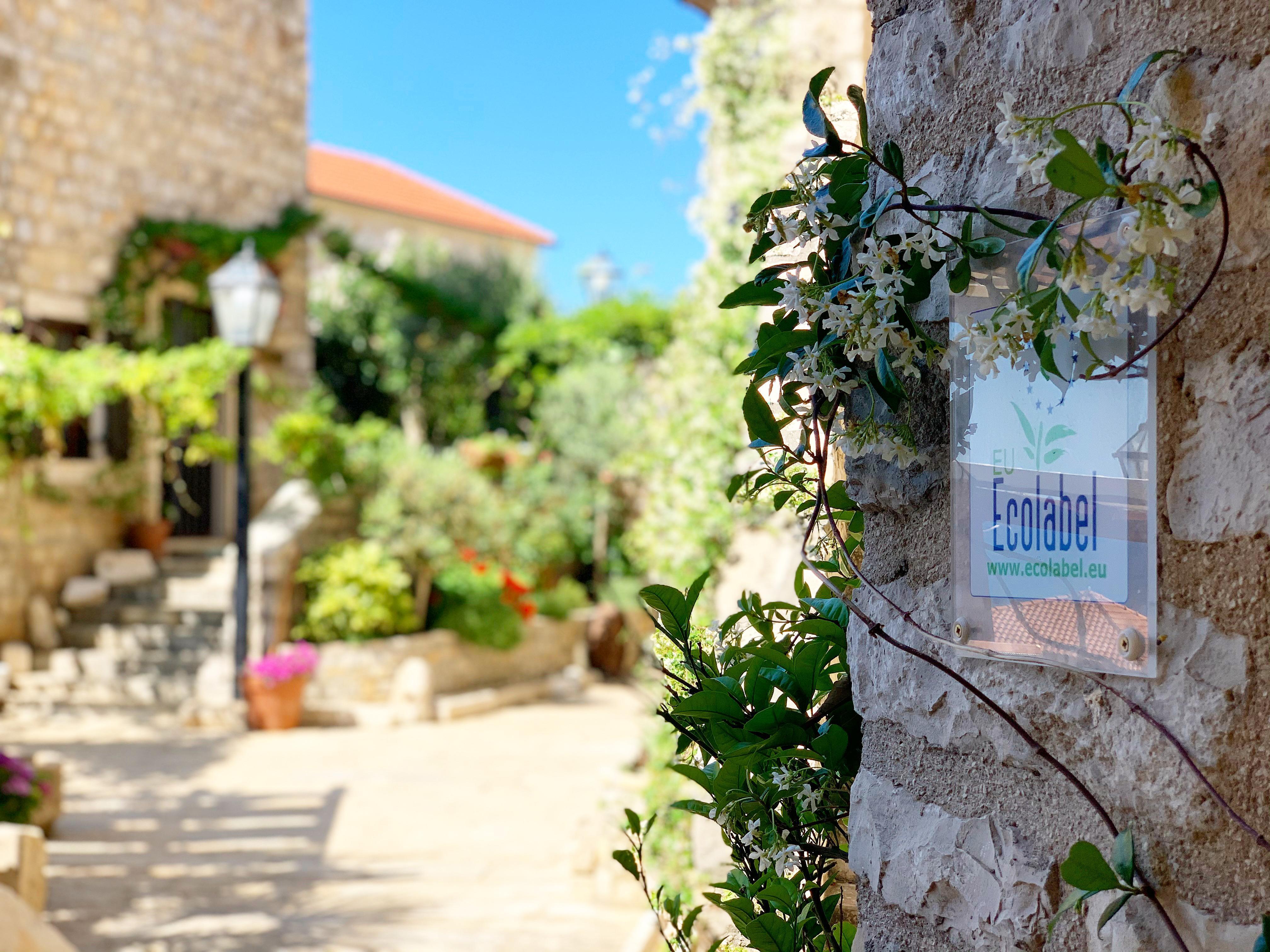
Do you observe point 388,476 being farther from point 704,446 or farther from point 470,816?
point 704,446

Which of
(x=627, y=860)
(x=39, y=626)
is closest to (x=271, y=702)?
(x=39, y=626)

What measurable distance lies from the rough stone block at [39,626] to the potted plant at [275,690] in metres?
2.19

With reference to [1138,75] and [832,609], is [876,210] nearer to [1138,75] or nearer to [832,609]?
[1138,75]

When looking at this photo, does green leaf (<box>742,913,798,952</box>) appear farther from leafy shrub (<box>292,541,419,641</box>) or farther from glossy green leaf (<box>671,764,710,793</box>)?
leafy shrub (<box>292,541,419,641</box>)

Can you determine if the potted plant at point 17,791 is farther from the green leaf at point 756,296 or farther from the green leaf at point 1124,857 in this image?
the green leaf at point 1124,857

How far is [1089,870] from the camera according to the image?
0.89 metres

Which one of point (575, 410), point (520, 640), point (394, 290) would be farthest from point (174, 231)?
point (520, 640)

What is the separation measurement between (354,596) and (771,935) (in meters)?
8.09

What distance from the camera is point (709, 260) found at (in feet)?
18.2

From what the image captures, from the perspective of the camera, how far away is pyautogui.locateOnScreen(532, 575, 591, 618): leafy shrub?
35.3 feet

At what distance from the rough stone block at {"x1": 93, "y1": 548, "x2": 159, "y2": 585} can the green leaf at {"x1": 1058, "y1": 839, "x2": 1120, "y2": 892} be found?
1004 centimetres

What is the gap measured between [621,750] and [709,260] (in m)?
3.19

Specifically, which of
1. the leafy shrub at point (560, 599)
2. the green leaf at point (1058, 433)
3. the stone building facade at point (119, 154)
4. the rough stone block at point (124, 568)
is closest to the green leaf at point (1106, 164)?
the green leaf at point (1058, 433)

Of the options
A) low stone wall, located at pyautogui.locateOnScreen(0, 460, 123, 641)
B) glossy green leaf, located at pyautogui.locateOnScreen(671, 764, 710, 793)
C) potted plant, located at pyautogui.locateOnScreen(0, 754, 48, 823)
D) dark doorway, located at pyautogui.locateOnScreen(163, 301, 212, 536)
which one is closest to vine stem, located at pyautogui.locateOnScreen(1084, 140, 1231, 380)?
glossy green leaf, located at pyautogui.locateOnScreen(671, 764, 710, 793)
